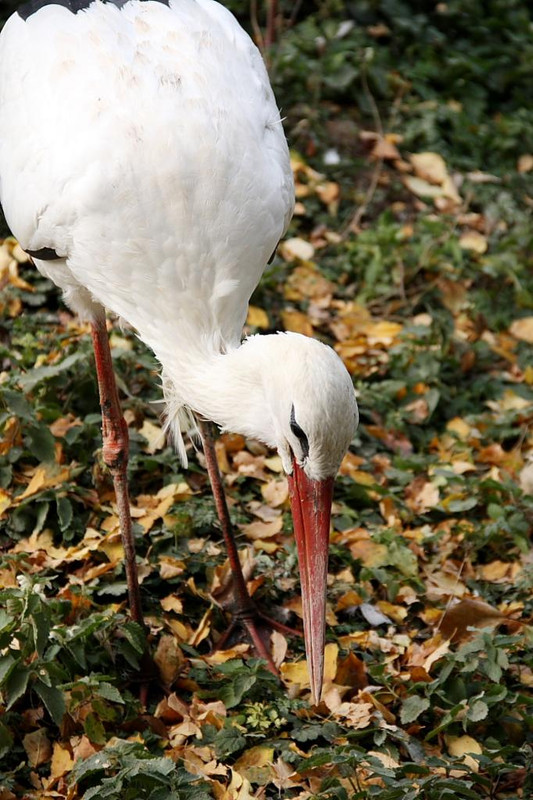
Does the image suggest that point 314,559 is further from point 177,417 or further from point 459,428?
point 459,428

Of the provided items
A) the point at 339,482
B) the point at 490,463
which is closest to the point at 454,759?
the point at 339,482

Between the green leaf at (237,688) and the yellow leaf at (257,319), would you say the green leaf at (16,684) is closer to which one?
the green leaf at (237,688)

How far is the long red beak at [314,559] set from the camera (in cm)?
364

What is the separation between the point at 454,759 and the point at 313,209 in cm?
415

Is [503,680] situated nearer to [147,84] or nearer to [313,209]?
[147,84]

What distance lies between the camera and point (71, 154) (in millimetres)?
3863

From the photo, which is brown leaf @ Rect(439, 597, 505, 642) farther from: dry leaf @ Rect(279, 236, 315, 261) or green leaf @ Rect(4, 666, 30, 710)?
dry leaf @ Rect(279, 236, 315, 261)

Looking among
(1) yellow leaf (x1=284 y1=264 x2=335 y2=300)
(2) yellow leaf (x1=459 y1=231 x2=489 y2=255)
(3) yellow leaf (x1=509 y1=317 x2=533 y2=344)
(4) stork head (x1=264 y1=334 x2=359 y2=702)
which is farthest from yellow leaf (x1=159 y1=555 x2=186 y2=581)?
(2) yellow leaf (x1=459 y1=231 x2=489 y2=255)

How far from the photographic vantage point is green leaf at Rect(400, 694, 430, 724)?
157 inches

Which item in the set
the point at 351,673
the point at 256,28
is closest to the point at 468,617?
the point at 351,673

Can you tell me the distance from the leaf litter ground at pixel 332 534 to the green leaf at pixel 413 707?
12 mm

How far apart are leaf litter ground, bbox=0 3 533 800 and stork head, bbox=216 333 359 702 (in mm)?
573

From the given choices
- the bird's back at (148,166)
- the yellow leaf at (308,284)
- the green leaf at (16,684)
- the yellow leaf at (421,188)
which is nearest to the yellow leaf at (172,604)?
the green leaf at (16,684)

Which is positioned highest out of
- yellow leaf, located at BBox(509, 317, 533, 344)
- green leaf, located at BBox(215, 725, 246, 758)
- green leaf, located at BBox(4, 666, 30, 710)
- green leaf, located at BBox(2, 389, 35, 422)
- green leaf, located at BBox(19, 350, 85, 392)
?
green leaf, located at BBox(2, 389, 35, 422)
